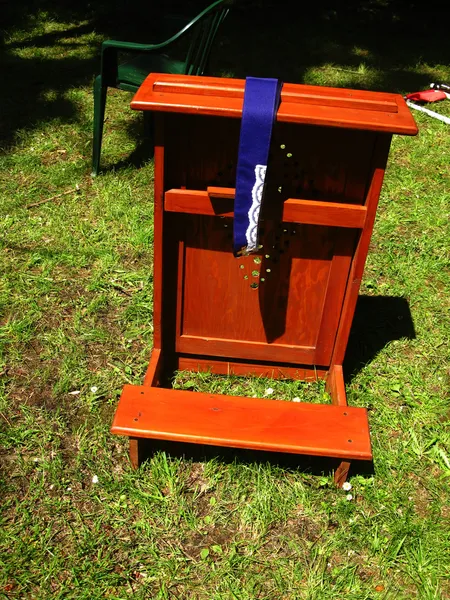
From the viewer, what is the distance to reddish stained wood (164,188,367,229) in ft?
7.49

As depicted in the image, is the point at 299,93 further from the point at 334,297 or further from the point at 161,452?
the point at 161,452

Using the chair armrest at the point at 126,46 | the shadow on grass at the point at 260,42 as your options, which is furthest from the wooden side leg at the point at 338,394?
the shadow on grass at the point at 260,42

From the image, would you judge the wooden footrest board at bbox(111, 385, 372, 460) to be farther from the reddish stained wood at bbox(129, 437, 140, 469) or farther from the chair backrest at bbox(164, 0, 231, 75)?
the chair backrest at bbox(164, 0, 231, 75)

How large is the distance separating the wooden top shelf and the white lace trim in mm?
186

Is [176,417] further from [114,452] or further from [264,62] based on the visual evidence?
[264,62]

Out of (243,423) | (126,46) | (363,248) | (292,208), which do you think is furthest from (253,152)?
(126,46)

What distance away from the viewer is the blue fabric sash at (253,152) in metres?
2.00

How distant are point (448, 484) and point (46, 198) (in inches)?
124

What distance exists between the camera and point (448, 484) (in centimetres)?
256

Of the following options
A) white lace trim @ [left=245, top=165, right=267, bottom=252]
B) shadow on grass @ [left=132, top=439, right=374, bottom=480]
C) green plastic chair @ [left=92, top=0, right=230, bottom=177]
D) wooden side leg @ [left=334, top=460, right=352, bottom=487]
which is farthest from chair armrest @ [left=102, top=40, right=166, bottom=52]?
wooden side leg @ [left=334, top=460, right=352, bottom=487]

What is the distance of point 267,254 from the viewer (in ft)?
8.32

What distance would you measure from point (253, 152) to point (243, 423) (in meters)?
0.97

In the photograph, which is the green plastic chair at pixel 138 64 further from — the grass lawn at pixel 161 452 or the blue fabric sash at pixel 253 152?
the blue fabric sash at pixel 253 152

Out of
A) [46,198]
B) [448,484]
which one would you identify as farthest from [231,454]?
[46,198]
